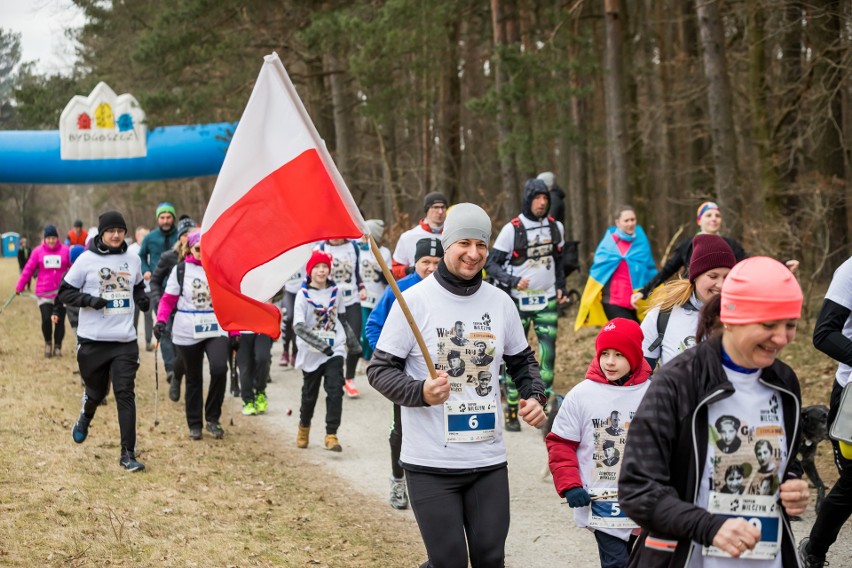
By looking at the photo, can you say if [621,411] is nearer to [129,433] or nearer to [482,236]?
[482,236]

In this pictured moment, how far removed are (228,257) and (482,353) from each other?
54.5 inches

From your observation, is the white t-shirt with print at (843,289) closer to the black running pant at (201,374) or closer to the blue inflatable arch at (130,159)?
the black running pant at (201,374)

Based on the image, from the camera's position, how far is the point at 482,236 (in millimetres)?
4977

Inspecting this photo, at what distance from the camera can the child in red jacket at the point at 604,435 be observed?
5.07 meters

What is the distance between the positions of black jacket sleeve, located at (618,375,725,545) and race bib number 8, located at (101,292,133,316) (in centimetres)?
673

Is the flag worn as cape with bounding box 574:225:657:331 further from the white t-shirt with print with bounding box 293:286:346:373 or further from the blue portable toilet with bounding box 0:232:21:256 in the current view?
the blue portable toilet with bounding box 0:232:21:256

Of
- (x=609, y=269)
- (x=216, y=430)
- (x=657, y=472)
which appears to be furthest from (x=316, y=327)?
(x=657, y=472)

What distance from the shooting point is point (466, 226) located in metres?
4.93

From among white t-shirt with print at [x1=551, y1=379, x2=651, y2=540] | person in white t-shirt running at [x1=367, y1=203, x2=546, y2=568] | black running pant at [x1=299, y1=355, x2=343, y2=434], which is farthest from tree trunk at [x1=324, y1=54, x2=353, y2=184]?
person in white t-shirt running at [x1=367, y1=203, x2=546, y2=568]

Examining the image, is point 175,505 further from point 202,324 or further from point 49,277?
point 49,277

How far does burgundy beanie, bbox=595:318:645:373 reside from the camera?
5.27 m

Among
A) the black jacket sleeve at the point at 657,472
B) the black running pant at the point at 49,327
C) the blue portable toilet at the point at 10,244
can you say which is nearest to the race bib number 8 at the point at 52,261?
the black running pant at the point at 49,327

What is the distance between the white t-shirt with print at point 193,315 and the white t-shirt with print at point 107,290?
1.00 meters

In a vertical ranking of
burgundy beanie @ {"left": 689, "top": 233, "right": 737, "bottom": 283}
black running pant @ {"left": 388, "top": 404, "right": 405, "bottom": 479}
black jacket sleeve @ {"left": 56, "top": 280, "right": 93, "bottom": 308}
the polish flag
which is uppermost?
the polish flag
